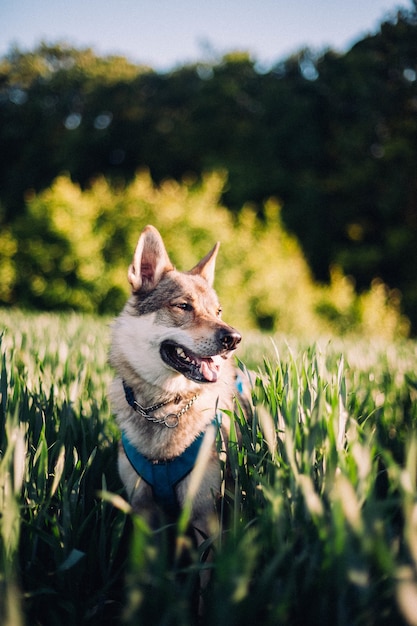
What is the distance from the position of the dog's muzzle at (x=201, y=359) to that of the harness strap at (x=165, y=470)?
0.36 meters

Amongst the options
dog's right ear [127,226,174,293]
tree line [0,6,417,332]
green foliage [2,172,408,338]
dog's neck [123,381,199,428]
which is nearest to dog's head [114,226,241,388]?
dog's right ear [127,226,174,293]

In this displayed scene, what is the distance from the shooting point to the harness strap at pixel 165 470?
6.78 feet

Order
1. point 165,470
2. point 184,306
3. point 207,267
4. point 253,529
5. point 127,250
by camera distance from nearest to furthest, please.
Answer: point 253,529 < point 165,470 < point 184,306 < point 207,267 < point 127,250

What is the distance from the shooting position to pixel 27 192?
2352 centimetres

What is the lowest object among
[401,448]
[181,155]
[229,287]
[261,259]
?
[401,448]

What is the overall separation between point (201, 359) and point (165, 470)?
0.64 meters

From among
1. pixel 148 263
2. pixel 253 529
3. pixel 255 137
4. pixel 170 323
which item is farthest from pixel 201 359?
pixel 255 137

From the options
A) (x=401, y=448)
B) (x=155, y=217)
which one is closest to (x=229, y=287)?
(x=155, y=217)

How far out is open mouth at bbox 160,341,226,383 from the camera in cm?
228

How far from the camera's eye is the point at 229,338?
235 centimetres

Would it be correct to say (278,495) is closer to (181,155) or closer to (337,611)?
(337,611)

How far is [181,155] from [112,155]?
5380mm

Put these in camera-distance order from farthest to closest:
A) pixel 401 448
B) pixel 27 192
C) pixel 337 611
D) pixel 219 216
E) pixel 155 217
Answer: pixel 27 192
pixel 219 216
pixel 155 217
pixel 401 448
pixel 337 611

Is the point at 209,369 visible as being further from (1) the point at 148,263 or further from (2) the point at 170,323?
(1) the point at 148,263
